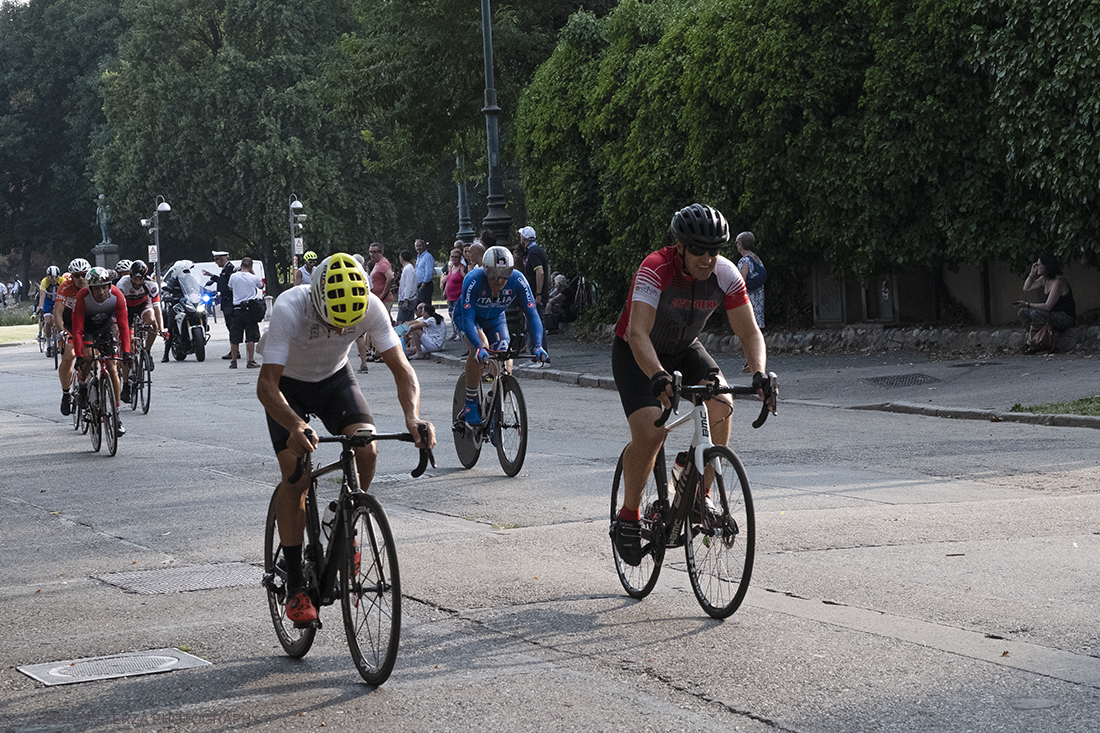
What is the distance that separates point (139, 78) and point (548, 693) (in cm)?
6412

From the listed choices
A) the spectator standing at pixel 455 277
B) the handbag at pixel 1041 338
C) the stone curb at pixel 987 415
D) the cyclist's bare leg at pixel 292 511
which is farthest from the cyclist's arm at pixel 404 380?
the spectator standing at pixel 455 277

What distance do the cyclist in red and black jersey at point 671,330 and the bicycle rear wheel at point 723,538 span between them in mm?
363

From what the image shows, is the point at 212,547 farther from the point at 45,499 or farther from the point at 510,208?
the point at 510,208

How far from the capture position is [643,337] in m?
6.32

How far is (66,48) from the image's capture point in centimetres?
7975

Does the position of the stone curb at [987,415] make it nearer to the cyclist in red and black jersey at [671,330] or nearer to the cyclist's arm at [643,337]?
the cyclist in red and black jersey at [671,330]

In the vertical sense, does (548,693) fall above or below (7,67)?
below

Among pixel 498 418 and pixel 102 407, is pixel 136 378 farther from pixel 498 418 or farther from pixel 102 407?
pixel 498 418

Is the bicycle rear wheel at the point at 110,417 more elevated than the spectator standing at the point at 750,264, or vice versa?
the spectator standing at the point at 750,264

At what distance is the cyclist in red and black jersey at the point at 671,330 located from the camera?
6.29m

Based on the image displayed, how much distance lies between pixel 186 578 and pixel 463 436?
4.43 meters

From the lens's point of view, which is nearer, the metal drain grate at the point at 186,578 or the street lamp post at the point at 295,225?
the metal drain grate at the point at 186,578

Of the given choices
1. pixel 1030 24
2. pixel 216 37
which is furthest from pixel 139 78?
pixel 1030 24

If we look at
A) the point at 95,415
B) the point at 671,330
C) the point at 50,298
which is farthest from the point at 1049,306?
the point at 50,298
